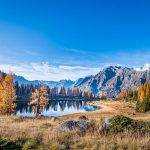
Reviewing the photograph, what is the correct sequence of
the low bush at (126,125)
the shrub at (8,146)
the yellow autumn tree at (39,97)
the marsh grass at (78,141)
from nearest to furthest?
the shrub at (8,146)
the marsh grass at (78,141)
the low bush at (126,125)
the yellow autumn tree at (39,97)

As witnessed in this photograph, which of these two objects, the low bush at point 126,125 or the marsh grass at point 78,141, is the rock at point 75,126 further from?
the low bush at point 126,125

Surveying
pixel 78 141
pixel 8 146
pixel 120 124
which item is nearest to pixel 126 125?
pixel 120 124

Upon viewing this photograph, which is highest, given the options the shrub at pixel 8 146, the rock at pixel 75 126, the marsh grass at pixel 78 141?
the rock at pixel 75 126

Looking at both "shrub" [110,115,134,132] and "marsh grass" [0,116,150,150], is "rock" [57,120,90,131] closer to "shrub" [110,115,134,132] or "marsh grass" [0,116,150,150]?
"marsh grass" [0,116,150,150]

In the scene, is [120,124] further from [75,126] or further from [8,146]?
[8,146]

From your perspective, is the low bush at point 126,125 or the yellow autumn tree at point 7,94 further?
the yellow autumn tree at point 7,94

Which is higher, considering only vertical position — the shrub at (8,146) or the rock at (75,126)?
the rock at (75,126)

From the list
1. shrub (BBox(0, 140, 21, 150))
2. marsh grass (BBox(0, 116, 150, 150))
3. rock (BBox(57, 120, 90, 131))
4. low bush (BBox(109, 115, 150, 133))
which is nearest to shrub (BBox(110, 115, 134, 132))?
low bush (BBox(109, 115, 150, 133))

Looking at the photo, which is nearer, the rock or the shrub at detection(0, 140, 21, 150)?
the shrub at detection(0, 140, 21, 150)

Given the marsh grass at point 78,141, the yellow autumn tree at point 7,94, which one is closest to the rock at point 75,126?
the marsh grass at point 78,141

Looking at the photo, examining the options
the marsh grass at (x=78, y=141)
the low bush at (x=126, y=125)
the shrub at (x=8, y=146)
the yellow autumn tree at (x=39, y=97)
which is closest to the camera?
the shrub at (x=8, y=146)

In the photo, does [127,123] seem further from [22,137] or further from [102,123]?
[22,137]

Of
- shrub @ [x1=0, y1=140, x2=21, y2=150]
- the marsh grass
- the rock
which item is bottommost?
the marsh grass

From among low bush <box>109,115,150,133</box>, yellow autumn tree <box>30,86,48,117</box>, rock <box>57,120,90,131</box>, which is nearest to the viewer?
low bush <box>109,115,150,133</box>
